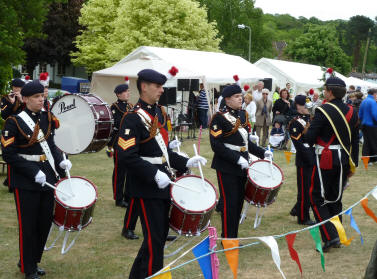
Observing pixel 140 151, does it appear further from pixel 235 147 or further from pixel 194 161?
pixel 235 147

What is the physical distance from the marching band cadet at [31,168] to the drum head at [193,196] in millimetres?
1234

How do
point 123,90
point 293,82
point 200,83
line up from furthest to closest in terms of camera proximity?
1. point 293,82
2. point 200,83
3. point 123,90

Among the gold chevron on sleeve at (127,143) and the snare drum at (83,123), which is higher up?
the gold chevron on sleeve at (127,143)

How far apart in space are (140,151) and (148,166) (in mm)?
237

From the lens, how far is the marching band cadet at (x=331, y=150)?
19.7ft

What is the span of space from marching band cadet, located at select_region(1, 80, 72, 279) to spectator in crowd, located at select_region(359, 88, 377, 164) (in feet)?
31.8

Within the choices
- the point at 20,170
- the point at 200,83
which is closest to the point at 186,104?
the point at 200,83

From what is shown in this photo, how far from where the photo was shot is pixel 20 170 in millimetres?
4941

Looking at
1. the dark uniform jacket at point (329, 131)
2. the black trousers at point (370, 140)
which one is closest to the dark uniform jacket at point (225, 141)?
the dark uniform jacket at point (329, 131)

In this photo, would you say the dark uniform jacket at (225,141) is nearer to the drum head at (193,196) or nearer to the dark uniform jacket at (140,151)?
the drum head at (193,196)

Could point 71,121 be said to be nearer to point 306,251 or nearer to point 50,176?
point 50,176

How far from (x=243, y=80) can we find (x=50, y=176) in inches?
681

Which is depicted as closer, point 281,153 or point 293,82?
point 281,153

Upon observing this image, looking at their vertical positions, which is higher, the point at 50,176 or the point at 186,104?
the point at 50,176
